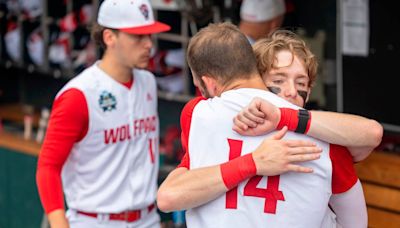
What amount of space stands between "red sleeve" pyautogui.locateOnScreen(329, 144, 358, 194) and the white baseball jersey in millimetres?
1732

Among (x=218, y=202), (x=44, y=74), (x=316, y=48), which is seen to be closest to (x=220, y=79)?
(x=218, y=202)

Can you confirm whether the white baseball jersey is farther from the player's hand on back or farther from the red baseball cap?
the player's hand on back

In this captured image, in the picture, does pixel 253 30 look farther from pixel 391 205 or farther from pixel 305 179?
pixel 305 179

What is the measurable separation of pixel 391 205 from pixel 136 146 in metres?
1.48

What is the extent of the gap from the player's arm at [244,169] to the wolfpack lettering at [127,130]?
1.58m

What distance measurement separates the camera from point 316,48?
18.6ft

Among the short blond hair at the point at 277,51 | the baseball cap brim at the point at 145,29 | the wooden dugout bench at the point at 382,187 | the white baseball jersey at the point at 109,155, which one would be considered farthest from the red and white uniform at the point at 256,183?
the wooden dugout bench at the point at 382,187

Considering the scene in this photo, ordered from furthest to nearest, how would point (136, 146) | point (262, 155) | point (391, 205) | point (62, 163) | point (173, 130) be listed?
1. point (173, 130)
2. point (391, 205)
3. point (136, 146)
4. point (62, 163)
5. point (262, 155)

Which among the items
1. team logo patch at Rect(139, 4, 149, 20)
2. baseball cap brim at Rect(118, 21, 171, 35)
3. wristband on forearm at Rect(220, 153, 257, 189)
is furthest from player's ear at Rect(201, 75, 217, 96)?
team logo patch at Rect(139, 4, 149, 20)

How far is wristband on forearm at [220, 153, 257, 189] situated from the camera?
8.63 ft

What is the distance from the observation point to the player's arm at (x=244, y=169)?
2.62 m

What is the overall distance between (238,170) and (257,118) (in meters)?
0.17

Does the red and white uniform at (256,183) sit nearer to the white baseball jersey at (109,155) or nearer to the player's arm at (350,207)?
the player's arm at (350,207)

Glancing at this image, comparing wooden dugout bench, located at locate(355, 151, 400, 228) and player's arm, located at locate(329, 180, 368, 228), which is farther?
wooden dugout bench, located at locate(355, 151, 400, 228)
